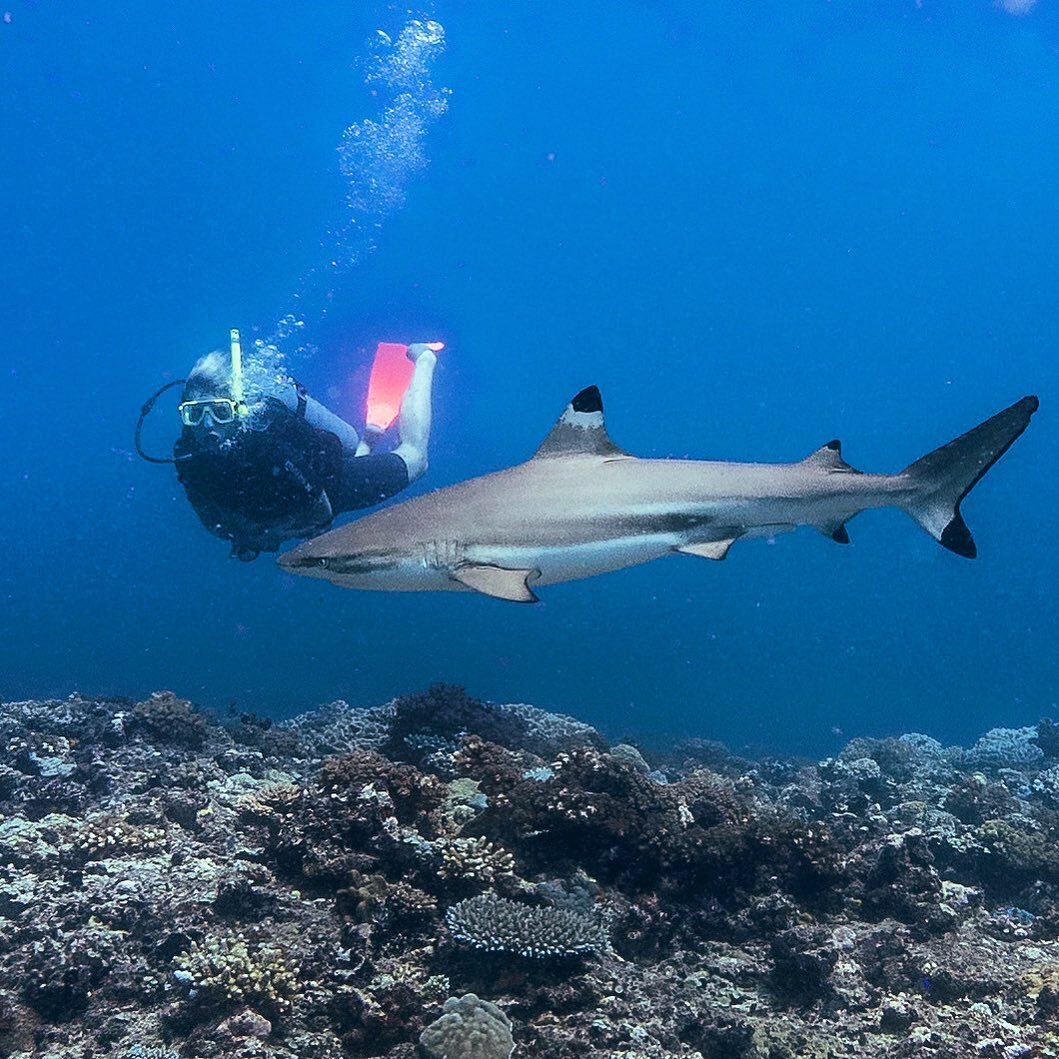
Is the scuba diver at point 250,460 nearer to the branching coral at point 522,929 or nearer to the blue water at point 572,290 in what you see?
the branching coral at point 522,929

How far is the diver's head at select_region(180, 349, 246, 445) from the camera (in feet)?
32.7

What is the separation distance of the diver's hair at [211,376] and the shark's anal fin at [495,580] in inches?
255

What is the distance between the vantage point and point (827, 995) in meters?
5.62

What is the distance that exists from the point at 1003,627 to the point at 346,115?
483 ft

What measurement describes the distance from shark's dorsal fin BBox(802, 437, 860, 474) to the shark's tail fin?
47 cm

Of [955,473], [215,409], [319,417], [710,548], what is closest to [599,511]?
[710,548]

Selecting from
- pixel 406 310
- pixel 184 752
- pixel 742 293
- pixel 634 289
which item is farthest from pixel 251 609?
pixel 184 752

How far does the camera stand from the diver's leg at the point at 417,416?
50.3 ft

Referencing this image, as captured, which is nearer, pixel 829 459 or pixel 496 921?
pixel 496 921

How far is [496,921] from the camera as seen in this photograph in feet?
17.6

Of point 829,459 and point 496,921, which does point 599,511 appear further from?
point 496,921

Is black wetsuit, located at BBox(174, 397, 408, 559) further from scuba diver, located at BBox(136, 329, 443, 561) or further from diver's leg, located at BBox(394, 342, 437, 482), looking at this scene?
diver's leg, located at BBox(394, 342, 437, 482)

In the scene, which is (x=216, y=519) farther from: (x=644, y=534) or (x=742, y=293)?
(x=742, y=293)

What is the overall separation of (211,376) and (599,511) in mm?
7167
